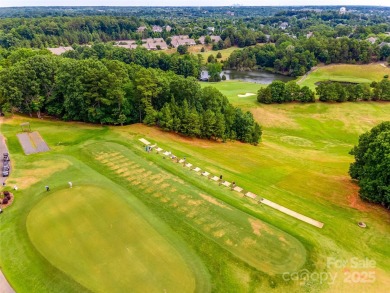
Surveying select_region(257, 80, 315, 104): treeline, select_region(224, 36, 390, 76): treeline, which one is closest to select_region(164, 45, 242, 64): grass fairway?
select_region(224, 36, 390, 76): treeline

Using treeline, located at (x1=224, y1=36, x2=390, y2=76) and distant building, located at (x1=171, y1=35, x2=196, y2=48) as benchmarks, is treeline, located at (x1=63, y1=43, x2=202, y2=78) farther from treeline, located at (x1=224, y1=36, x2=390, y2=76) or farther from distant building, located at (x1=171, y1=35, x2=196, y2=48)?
distant building, located at (x1=171, y1=35, x2=196, y2=48)

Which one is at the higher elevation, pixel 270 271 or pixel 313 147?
pixel 270 271

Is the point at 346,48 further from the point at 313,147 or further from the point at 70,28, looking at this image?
the point at 70,28

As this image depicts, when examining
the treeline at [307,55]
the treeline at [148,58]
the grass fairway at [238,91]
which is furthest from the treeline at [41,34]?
the grass fairway at [238,91]

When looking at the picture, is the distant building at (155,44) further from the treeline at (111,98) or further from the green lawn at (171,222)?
the green lawn at (171,222)

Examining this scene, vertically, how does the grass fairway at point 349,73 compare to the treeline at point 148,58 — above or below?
below

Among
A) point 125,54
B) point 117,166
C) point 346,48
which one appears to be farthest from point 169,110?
point 346,48

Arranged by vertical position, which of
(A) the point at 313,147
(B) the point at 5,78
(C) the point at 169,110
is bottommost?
(A) the point at 313,147

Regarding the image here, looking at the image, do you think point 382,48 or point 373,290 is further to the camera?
point 382,48
